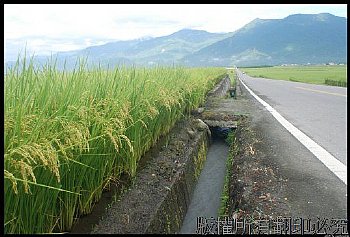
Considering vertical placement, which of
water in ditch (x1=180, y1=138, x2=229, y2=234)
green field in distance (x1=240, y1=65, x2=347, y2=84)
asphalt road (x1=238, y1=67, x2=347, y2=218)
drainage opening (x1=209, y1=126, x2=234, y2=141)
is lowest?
water in ditch (x1=180, y1=138, x2=229, y2=234)

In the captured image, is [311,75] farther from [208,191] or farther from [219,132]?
[208,191]

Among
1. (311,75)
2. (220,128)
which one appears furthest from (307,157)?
(311,75)

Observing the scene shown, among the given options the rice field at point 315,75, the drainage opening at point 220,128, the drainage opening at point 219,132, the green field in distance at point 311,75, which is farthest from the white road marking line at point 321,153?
the green field in distance at point 311,75

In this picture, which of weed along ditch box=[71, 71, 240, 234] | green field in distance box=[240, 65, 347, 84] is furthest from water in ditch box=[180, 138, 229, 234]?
green field in distance box=[240, 65, 347, 84]

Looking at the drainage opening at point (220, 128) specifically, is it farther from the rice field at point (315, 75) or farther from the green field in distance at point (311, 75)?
the green field in distance at point (311, 75)

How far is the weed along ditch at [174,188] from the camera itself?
3.08 m

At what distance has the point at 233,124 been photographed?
7.86 m

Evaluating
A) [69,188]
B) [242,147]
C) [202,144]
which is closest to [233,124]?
[202,144]

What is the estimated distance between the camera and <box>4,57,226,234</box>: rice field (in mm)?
2092

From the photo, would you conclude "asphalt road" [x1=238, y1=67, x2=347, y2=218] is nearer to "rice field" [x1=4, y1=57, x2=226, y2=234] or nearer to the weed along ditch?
the weed along ditch

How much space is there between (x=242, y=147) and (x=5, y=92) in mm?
3627

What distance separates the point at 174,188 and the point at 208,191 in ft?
4.40

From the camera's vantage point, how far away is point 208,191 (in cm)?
526

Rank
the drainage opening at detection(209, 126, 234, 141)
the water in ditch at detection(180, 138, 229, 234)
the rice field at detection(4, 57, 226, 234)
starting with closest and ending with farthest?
1. the rice field at detection(4, 57, 226, 234)
2. the water in ditch at detection(180, 138, 229, 234)
3. the drainage opening at detection(209, 126, 234, 141)
